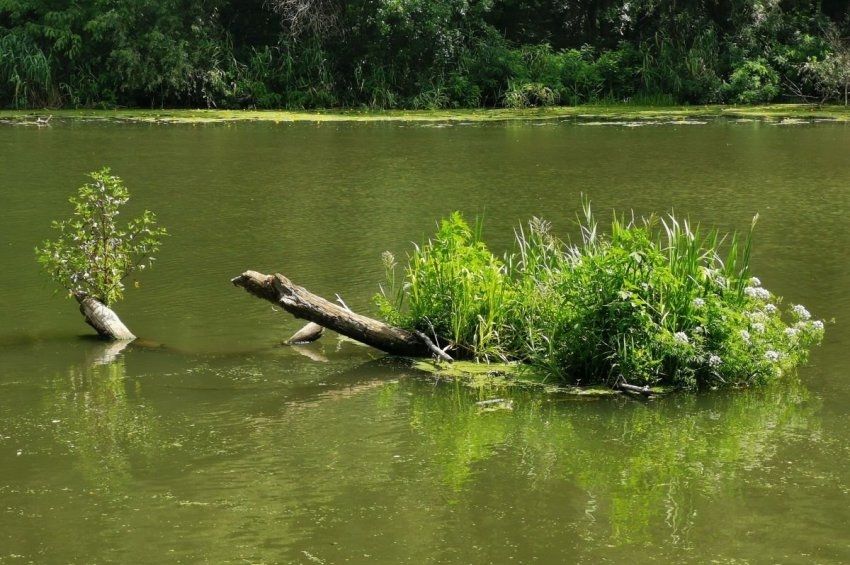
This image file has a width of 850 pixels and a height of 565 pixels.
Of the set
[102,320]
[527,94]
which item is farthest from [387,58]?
[102,320]

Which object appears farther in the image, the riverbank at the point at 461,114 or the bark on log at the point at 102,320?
the riverbank at the point at 461,114

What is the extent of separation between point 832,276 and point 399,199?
18.5ft

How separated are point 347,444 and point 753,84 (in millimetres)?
23299

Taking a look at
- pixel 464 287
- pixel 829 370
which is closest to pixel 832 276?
pixel 829 370

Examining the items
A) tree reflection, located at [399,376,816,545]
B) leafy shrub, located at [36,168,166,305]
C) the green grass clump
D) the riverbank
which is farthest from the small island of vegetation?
the riverbank

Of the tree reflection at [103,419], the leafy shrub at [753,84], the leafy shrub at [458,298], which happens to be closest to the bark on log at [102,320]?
the tree reflection at [103,419]

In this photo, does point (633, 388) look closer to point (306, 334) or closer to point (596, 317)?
point (596, 317)

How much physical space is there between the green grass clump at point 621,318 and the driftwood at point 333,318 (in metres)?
0.14

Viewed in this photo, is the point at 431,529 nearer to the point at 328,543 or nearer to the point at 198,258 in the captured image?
the point at 328,543

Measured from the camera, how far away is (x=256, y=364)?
24.8 feet

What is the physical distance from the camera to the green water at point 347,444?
479cm

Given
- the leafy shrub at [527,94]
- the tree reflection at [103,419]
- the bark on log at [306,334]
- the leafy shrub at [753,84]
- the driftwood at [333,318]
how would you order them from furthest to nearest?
the leafy shrub at [527,94] → the leafy shrub at [753,84] → the bark on log at [306,334] → the driftwood at [333,318] → the tree reflection at [103,419]

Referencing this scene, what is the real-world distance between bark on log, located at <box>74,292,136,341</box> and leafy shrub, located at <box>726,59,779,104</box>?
21.2 meters

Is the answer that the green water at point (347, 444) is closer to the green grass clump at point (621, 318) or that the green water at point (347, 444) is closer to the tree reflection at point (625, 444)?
the tree reflection at point (625, 444)
